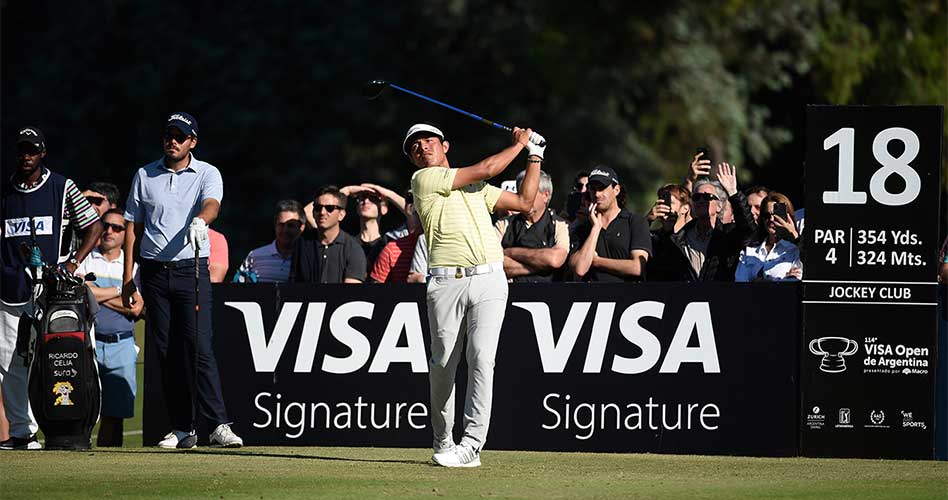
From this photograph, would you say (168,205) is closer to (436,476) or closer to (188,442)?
(188,442)

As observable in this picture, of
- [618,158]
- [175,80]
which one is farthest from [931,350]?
[175,80]

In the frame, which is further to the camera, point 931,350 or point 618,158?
point 618,158

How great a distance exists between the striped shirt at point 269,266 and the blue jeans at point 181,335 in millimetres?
2044

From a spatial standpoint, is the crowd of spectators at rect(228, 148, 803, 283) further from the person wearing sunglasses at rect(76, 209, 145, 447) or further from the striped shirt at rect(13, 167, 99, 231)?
the striped shirt at rect(13, 167, 99, 231)

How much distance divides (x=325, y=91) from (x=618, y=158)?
564cm

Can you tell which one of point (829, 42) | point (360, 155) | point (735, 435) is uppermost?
point (829, 42)

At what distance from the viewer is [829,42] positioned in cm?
3375

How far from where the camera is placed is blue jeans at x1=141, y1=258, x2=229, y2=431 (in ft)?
40.6

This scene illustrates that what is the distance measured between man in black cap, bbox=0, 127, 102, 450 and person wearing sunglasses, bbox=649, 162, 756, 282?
14.1 ft

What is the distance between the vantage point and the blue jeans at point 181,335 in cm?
1237

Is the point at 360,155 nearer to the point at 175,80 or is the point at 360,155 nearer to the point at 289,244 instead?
the point at 175,80

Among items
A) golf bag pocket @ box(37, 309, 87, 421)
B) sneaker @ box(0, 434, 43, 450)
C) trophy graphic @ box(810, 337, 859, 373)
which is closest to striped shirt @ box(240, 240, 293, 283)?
golf bag pocket @ box(37, 309, 87, 421)

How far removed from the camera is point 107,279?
46.5 feet

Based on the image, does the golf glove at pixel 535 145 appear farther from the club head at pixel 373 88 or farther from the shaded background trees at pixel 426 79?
the shaded background trees at pixel 426 79
